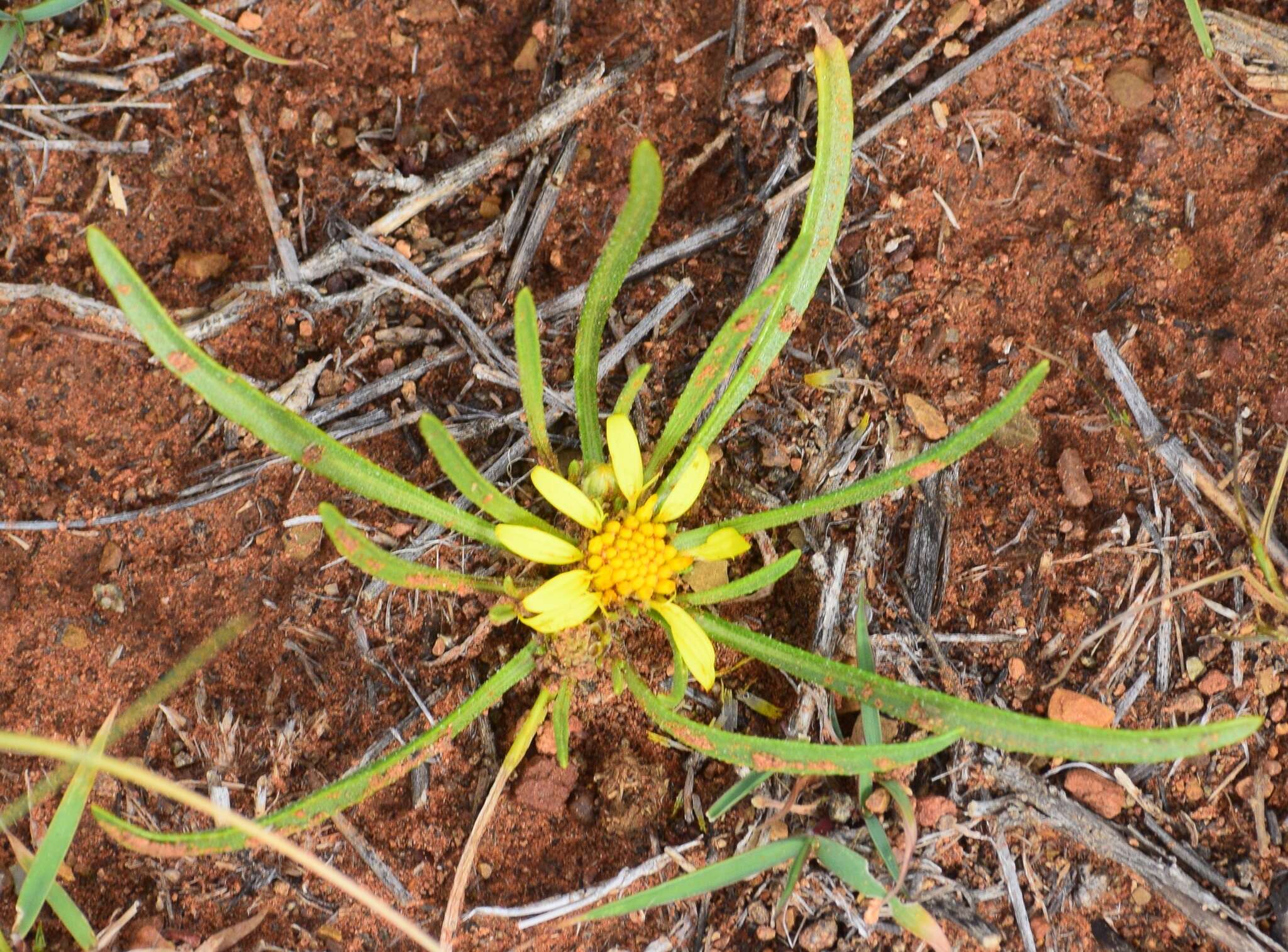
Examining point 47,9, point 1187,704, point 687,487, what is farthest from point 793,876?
point 47,9

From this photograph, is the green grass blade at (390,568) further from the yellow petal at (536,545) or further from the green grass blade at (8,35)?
the green grass blade at (8,35)

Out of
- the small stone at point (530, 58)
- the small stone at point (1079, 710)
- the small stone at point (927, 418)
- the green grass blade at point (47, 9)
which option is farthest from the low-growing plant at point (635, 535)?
the green grass blade at point (47, 9)

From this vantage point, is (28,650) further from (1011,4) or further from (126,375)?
(1011,4)

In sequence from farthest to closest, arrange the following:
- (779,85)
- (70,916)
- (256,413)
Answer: (779,85) → (70,916) → (256,413)

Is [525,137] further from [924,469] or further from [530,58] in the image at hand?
[924,469]

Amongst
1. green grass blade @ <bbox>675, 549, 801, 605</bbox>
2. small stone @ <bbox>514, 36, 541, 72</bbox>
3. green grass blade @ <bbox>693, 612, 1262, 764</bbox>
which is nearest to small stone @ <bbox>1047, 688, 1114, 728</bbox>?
green grass blade @ <bbox>693, 612, 1262, 764</bbox>

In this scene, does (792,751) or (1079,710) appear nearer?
(792,751)

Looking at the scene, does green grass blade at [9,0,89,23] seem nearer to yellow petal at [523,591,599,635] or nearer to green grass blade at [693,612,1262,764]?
yellow petal at [523,591,599,635]
